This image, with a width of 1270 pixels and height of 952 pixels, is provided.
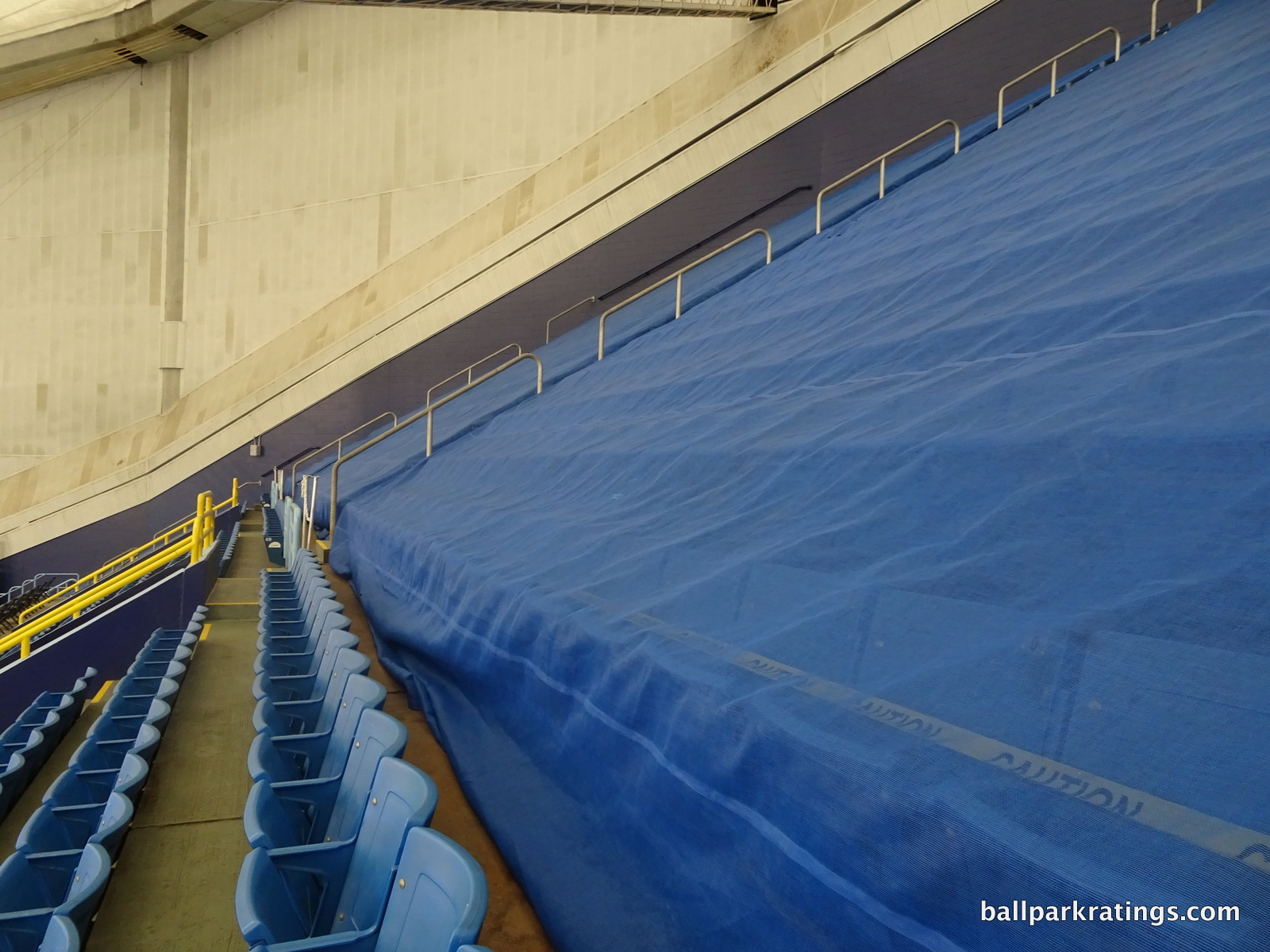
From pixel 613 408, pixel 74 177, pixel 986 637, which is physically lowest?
pixel 986 637

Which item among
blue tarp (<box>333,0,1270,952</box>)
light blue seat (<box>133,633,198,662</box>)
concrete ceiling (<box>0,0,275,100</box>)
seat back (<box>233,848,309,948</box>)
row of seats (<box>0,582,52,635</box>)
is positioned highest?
concrete ceiling (<box>0,0,275,100</box>)

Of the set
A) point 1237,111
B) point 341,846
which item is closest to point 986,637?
point 341,846

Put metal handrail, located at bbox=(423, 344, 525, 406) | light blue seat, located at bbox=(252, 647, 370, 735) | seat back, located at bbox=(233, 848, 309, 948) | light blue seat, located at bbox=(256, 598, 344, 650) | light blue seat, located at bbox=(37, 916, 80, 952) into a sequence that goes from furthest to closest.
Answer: metal handrail, located at bbox=(423, 344, 525, 406), light blue seat, located at bbox=(256, 598, 344, 650), light blue seat, located at bbox=(252, 647, 370, 735), light blue seat, located at bbox=(37, 916, 80, 952), seat back, located at bbox=(233, 848, 309, 948)

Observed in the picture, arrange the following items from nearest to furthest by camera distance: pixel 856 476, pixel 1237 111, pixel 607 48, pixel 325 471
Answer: pixel 856 476
pixel 1237 111
pixel 325 471
pixel 607 48

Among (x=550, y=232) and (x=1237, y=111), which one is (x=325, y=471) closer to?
(x=550, y=232)

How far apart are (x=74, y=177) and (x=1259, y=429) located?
44.1 feet

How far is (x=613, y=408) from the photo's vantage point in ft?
13.8

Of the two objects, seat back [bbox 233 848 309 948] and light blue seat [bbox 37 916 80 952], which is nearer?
seat back [bbox 233 848 309 948]

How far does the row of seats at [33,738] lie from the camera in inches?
114

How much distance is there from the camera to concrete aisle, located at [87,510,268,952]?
5.86ft

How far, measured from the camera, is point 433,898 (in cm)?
111

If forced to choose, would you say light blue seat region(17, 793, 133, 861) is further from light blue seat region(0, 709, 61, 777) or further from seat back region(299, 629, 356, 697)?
light blue seat region(0, 709, 61, 777)

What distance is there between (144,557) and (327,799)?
8912 mm

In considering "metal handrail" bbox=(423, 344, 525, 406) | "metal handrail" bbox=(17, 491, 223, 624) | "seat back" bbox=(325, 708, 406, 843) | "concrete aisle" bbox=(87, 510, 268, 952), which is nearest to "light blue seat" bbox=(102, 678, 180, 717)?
"concrete aisle" bbox=(87, 510, 268, 952)
